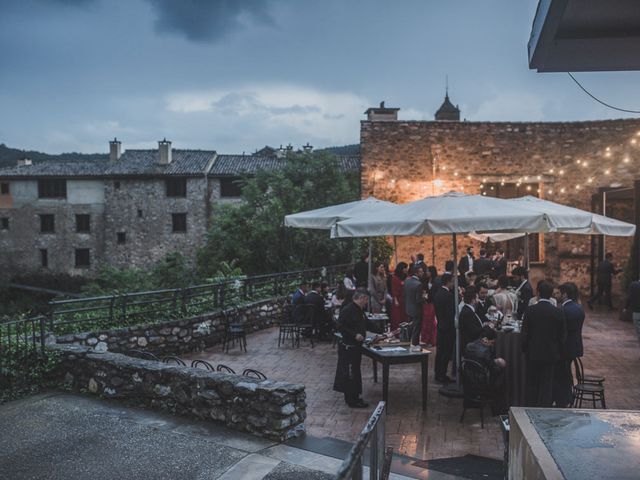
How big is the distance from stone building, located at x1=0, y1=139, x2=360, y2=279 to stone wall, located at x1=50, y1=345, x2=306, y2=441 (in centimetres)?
2689

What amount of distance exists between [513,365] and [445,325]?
4.23ft

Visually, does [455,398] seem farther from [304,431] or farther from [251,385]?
[251,385]

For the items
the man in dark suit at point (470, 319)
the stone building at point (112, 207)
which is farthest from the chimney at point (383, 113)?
the man in dark suit at point (470, 319)

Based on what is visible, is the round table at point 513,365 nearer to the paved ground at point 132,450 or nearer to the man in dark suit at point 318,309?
the paved ground at point 132,450

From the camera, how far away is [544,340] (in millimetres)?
5328

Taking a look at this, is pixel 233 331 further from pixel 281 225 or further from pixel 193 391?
pixel 281 225

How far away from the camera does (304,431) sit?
5328 millimetres

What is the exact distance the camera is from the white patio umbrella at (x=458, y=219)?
240 inches

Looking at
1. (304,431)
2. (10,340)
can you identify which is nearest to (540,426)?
(304,431)

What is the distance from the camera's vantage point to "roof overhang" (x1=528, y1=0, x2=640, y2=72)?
2797mm

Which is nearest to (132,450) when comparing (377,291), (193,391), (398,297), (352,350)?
(193,391)

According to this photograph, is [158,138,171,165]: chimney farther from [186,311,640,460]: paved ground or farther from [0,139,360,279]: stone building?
[186,311,640,460]: paved ground

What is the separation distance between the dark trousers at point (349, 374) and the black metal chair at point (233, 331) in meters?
3.41

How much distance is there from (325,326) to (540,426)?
7576 millimetres
